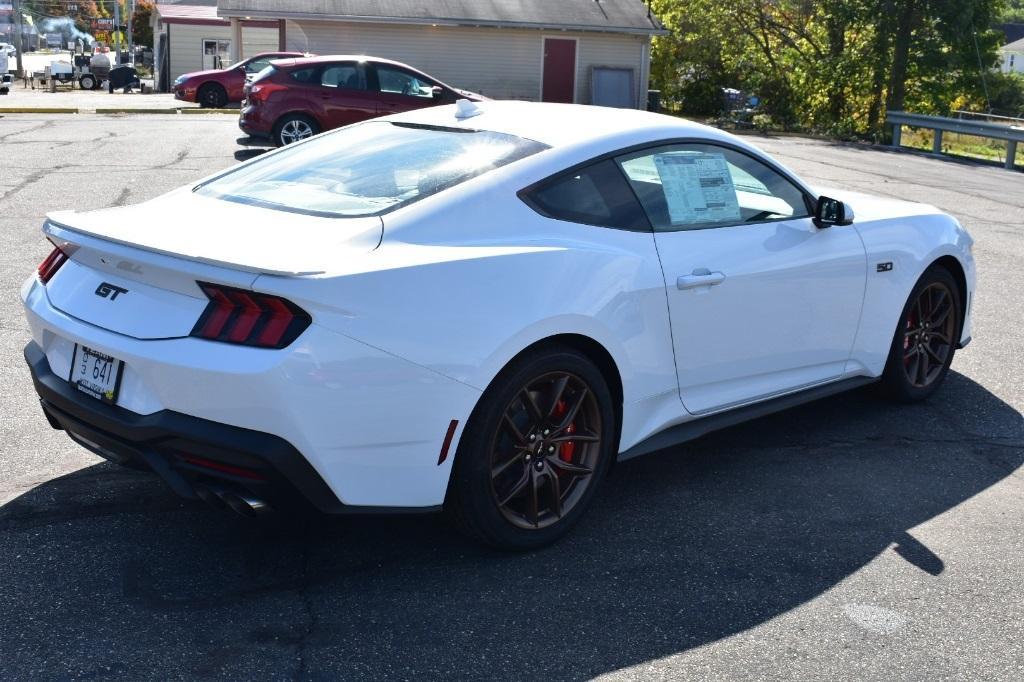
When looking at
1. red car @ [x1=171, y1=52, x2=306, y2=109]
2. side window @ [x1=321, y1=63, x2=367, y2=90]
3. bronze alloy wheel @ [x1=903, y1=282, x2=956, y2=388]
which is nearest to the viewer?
bronze alloy wheel @ [x1=903, y1=282, x2=956, y2=388]

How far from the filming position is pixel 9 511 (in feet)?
13.9

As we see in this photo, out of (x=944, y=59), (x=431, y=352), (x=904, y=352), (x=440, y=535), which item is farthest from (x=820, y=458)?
(x=944, y=59)

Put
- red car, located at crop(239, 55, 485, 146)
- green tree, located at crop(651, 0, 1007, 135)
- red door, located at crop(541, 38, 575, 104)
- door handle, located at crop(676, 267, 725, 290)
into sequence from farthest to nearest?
1. red door, located at crop(541, 38, 575, 104)
2. green tree, located at crop(651, 0, 1007, 135)
3. red car, located at crop(239, 55, 485, 146)
4. door handle, located at crop(676, 267, 725, 290)

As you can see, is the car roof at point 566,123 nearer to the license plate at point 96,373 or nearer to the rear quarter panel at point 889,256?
the rear quarter panel at point 889,256

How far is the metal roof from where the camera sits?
107 ft

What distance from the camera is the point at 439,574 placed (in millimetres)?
3941

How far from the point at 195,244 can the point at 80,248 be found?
0.54m

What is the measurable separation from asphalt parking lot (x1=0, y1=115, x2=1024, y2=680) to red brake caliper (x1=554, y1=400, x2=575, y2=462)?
32 centimetres

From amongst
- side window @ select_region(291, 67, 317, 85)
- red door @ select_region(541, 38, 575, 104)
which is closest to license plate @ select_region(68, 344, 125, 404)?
side window @ select_region(291, 67, 317, 85)

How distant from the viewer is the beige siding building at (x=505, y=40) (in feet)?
112

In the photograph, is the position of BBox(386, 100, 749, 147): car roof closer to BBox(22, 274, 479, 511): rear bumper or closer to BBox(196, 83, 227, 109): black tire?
BBox(22, 274, 479, 511): rear bumper

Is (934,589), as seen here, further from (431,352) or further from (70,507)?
(70,507)

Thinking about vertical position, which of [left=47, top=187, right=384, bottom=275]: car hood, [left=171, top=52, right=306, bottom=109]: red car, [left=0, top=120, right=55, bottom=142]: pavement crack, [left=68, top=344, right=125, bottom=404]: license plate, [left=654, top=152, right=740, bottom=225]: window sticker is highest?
[left=171, top=52, right=306, bottom=109]: red car

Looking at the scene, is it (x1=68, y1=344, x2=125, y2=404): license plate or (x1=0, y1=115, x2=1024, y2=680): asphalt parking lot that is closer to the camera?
(x1=0, y1=115, x2=1024, y2=680): asphalt parking lot
